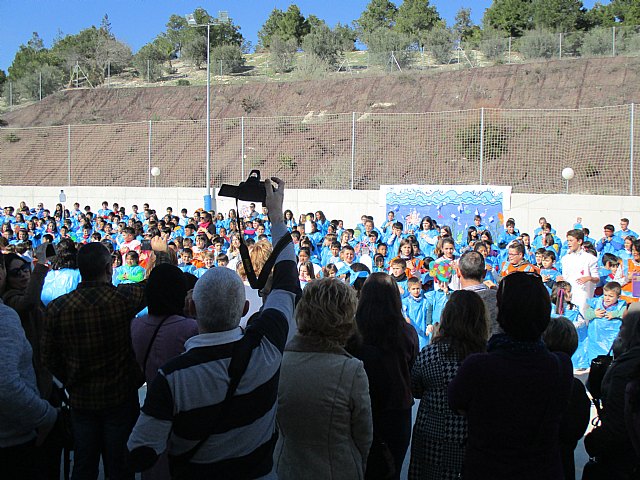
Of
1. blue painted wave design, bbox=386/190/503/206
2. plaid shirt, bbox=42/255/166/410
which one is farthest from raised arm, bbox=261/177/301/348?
blue painted wave design, bbox=386/190/503/206

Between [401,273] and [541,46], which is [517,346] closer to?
[401,273]

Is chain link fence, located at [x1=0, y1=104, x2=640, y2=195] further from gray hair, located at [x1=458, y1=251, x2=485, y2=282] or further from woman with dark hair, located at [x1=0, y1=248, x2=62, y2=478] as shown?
woman with dark hair, located at [x1=0, y1=248, x2=62, y2=478]

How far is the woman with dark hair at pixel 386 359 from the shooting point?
138 inches

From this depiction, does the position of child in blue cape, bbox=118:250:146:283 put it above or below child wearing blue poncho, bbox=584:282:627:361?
above

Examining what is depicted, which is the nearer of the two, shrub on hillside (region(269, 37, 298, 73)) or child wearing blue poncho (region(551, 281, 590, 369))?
child wearing blue poncho (region(551, 281, 590, 369))

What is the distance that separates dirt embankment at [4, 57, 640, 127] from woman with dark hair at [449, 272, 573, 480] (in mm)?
33290

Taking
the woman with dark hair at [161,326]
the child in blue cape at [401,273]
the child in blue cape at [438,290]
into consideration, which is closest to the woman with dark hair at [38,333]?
the woman with dark hair at [161,326]

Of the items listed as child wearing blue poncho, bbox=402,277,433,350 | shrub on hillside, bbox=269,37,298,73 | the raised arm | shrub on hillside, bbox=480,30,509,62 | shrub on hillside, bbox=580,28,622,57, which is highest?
shrub on hillside, bbox=269,37,298,73

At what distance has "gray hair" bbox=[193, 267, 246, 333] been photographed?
8.38ft

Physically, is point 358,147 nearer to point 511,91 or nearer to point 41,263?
point 511,91

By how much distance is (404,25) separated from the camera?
60469mm

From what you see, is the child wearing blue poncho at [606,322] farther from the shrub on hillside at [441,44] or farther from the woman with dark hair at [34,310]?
the shrub on hillside at [441,44]

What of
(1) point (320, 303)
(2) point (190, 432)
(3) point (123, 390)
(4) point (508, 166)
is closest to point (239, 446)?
(2) point (190, 432)

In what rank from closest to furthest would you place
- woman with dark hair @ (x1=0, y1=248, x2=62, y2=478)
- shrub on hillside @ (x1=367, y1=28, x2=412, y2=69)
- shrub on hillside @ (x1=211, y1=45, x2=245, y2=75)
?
woman with dark hair @ (x1=0, y1=248, x2=62, y2=478), shrub on hillside @ (x1=367, y1=28, x2=412, y2=69), shrub on hillside @ (x1=211, y1=45, x2=245, y2=75)
